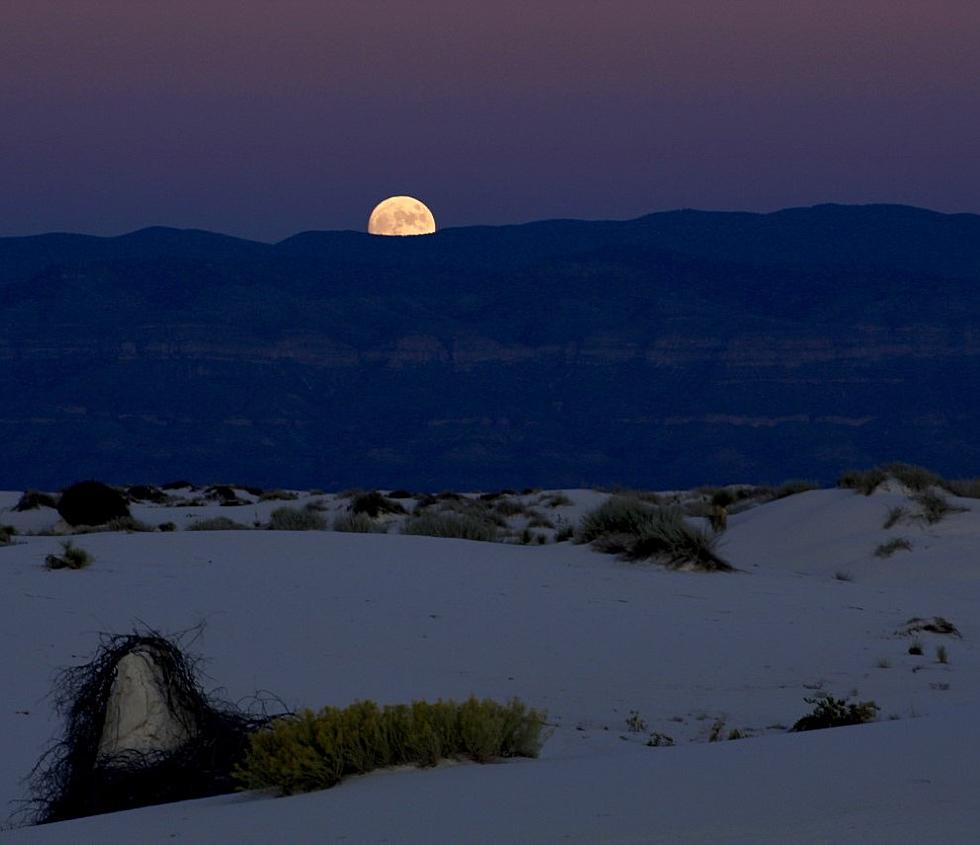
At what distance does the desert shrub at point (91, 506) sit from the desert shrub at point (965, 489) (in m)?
14.7

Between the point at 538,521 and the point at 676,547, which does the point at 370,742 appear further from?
the point at 538,521

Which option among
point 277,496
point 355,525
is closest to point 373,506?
point 355,525

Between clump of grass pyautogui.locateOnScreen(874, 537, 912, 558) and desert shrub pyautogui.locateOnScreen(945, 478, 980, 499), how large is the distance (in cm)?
371

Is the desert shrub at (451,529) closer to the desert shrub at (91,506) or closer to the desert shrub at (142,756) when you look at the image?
the desert shrub at (91,506)

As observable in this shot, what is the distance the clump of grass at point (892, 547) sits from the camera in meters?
23.5

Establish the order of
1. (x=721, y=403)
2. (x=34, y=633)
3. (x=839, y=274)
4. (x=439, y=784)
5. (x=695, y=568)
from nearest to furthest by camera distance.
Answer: (x=439, y=784) → (x=34, y=633) → (x=695, y=568) → (x=721, y=403) → (x=839, y=274)

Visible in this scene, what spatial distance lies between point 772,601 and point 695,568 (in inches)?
66.1

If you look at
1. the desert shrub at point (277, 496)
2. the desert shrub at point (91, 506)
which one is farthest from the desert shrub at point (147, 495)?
the desert shrub at point (91, 506)

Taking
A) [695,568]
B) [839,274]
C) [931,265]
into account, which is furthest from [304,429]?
[695,568]

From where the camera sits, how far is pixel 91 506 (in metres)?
27.5

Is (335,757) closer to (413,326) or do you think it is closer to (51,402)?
(51,402)

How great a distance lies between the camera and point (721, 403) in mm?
109625

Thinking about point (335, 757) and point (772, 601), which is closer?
point (335, 757)

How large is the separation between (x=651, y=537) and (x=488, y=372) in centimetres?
10092
